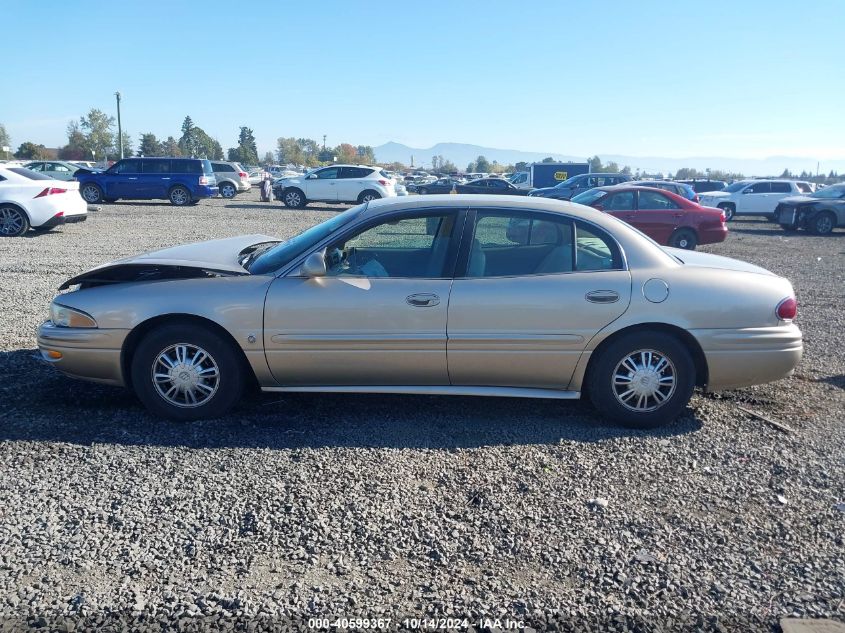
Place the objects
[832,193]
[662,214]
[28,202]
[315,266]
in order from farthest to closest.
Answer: [832,193] < [662,214] < [28,202] < [315,266]

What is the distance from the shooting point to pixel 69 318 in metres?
4.67

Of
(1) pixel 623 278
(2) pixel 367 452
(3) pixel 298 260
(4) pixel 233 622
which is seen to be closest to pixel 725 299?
(1) pixel 623 278

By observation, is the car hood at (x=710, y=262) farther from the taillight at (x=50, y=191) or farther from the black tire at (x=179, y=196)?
the black tire at (x=179, y=196)

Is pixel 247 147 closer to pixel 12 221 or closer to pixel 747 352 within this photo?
pixel 12 221

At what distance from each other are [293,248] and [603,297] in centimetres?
212

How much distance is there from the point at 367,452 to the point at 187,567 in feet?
4.57

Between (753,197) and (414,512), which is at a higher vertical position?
(753,197)

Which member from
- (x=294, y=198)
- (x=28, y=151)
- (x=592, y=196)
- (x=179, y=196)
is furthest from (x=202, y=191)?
(x=28, y=151)

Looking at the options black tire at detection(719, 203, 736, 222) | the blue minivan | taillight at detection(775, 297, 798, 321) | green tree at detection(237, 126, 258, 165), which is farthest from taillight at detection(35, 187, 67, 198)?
green tree at detection(237, 126, 258, 165)

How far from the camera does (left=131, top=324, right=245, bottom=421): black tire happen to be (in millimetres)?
4551

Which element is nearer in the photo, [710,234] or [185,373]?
[185,373]

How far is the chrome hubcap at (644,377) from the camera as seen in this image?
4.61 metres

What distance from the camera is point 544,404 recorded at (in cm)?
515

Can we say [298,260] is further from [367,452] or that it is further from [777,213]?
[777,213]
